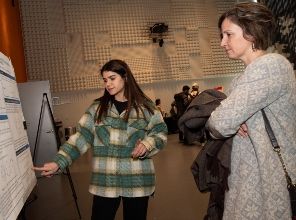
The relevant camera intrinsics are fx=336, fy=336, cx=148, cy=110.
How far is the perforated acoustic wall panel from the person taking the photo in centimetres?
913

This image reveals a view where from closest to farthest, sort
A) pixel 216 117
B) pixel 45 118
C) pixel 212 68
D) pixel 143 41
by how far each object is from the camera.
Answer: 1. pixel 216 117
2. pixel 45 118
3. pixel 143 41
4. pixel 212 68

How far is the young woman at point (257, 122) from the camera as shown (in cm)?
130

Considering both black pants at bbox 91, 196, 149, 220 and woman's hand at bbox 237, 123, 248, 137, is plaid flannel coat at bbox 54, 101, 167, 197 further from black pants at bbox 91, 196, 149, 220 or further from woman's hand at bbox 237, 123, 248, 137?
woman's hand at bbox 237, 123, 248, 137

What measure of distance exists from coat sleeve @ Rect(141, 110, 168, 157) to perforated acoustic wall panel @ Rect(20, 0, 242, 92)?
745 centimetres

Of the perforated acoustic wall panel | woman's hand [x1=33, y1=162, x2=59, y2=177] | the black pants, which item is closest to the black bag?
the black pants

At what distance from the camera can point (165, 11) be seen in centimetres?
1053

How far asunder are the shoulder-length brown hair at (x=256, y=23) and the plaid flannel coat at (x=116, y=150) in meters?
0.94

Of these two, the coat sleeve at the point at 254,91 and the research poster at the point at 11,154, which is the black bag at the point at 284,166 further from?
the research poster at the point at 11,154

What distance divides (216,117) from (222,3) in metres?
10.6

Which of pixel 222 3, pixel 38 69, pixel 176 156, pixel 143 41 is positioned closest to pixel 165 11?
pixel 143 41

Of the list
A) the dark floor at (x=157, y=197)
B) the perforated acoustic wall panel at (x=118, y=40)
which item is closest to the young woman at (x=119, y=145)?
the dark floor at (x=157, y=197)

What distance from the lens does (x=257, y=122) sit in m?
1.35

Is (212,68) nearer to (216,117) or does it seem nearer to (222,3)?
(222,3)

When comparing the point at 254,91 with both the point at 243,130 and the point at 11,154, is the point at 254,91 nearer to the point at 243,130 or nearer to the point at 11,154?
the point at 243,130
